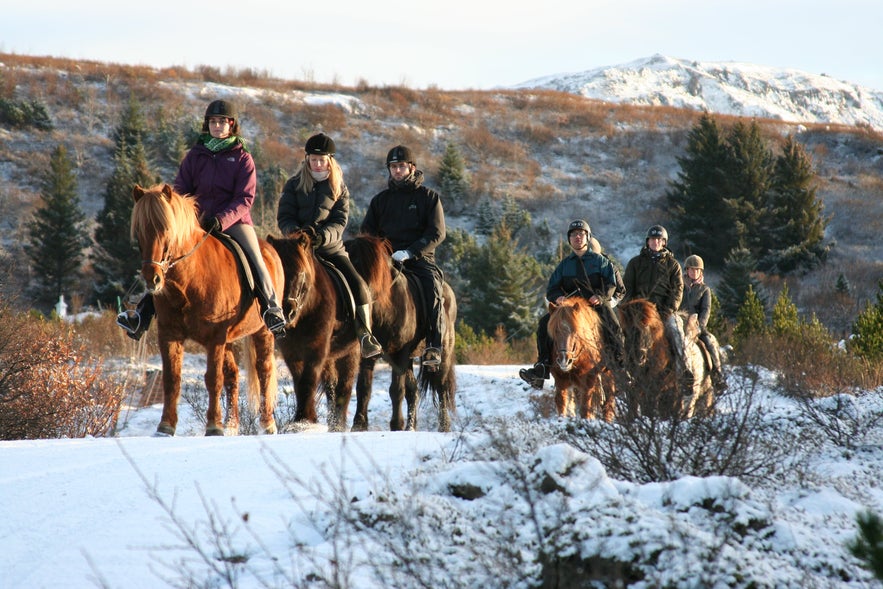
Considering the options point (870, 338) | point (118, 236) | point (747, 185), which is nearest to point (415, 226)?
point (870, 338)

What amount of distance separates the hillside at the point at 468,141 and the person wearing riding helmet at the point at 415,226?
2357 centimetres

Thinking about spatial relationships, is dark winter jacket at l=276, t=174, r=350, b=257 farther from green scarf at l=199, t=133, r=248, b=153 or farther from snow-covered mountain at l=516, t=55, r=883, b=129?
snow-covered mountain at l=516, t=55, r=883, b=129

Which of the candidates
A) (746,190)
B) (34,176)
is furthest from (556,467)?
(34,176)

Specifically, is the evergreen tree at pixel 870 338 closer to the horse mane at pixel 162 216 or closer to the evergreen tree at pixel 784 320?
the evergreen tree at pixel 784 320

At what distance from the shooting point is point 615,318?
28.1 feet

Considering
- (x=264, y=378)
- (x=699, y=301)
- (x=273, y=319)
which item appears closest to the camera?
Result: (x=273, y=319)

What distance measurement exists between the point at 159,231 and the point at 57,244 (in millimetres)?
25456

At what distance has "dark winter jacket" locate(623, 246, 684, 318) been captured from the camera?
9961 mm

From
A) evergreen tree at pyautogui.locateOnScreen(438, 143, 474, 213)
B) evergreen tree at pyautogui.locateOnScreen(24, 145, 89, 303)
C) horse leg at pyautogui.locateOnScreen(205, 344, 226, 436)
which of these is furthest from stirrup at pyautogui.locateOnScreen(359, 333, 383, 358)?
evergreen tree at pyautogui.locateOnScreen(438, 143, 474, 213)

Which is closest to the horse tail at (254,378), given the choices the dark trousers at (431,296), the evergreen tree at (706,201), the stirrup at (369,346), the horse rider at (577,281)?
the stirrup at (369,346)

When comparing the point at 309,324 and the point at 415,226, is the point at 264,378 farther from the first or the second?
the point at 415,226

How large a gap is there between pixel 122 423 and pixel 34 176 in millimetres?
26875

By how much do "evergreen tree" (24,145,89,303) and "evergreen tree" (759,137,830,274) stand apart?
26.6 meters

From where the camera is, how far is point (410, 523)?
3.33 metres
